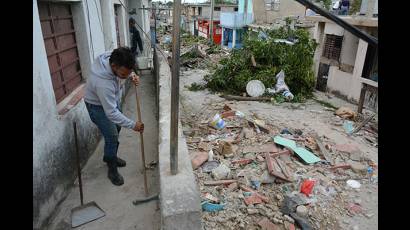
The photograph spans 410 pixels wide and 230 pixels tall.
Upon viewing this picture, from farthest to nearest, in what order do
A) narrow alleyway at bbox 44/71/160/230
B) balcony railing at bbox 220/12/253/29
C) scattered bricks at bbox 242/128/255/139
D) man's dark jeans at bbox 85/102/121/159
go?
balcony railing at bbox 220/12/253/29 → scattered bricks at bbox 242/128/255/139 → man's dark jeans at bbox 85/102/121/159 → narrow alleyway at bbox 44/71/160/230

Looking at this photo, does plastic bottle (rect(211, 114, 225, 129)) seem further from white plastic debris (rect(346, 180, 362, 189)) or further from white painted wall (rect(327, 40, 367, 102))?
white painted wall (rect(327, 40, 367, 102))

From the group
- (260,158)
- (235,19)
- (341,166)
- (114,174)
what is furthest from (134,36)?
(235,19)

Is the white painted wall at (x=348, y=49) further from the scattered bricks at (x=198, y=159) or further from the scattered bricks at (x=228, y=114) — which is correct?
the scattered bricks at (x=198, y=159)

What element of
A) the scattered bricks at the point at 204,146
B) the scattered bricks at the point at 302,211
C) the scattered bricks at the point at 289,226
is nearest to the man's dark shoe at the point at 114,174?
the scattered bricks at the point at 204,146

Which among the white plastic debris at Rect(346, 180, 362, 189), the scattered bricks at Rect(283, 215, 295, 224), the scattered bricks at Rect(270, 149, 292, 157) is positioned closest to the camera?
the scattered bricks at Rect(283, 215, 295, 224)

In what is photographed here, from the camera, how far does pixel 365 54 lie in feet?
35.3

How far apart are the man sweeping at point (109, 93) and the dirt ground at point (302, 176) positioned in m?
1.71

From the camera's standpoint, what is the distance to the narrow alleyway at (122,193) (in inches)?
138

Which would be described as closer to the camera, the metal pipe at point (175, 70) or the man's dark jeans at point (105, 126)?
the metal pipe at point (175, 70)

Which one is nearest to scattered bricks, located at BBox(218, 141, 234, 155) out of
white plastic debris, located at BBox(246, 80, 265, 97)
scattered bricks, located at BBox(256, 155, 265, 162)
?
scattered bricks, located at BBox(256, 155, 265, 162)

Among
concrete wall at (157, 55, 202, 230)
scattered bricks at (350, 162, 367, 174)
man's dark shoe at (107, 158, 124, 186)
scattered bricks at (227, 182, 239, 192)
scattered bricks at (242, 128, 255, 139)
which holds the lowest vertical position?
scattered bricks at (350, 162, 367, 174)

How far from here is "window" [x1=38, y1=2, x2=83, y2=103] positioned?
4164 millimetres

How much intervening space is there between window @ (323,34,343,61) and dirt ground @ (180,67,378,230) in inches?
169
